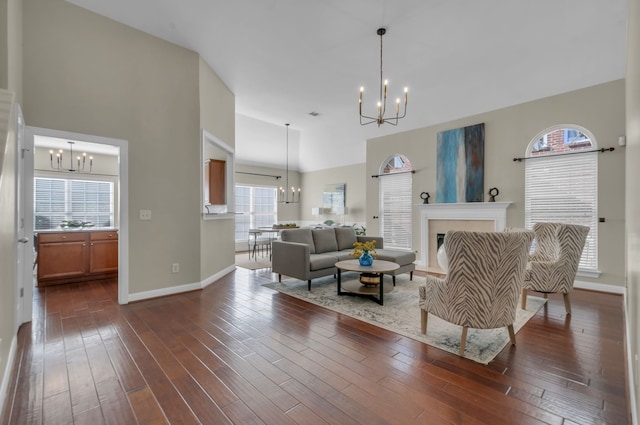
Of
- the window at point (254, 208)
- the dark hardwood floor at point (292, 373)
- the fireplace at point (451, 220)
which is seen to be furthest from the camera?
the window at point (254, 208)

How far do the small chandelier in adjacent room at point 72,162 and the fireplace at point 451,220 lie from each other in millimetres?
7592

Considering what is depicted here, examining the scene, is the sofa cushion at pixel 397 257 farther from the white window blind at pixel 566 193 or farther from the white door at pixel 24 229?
the white door at pixel 24 229

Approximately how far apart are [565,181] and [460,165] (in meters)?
1.60

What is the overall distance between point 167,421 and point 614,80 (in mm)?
6393

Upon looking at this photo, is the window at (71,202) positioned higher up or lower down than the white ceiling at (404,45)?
lower down

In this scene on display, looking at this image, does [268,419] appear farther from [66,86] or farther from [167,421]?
[66,86]

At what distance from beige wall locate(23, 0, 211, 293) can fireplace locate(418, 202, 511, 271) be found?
4.42 meters

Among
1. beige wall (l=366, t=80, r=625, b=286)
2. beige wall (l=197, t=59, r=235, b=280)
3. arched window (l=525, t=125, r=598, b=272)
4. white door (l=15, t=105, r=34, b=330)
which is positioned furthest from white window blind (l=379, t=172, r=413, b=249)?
white door (l=15, t=105, r=34, b=330)

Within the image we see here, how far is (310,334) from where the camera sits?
283 centimetres

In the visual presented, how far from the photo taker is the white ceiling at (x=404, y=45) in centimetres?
325

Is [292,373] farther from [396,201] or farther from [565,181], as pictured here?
[396,201]

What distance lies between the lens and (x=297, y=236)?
5.05 meters

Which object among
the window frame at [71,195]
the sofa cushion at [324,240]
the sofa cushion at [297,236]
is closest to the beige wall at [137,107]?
the sofa cushion at [297,236]

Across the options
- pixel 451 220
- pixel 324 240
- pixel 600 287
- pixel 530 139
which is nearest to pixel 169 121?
pixel 324 240
